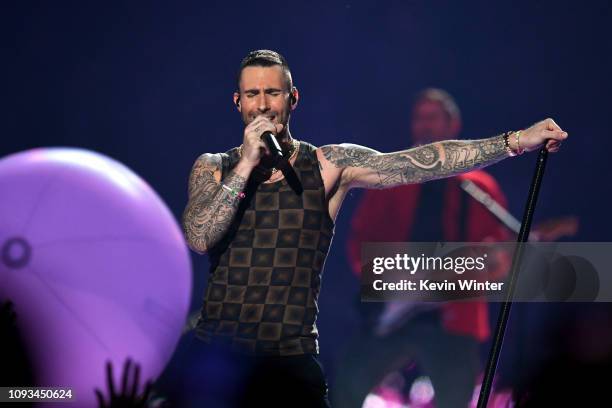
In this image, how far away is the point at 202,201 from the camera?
2.99m

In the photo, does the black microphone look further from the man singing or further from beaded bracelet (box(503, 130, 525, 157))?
beaded bracelet (box(503, 130, 525, 157))

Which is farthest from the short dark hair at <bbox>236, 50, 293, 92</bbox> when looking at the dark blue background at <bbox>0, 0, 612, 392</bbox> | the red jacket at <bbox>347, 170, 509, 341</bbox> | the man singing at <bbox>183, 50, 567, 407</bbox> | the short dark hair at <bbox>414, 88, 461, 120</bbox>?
the dark blue background at <bbox>0, 0, 612, 392</bbox>

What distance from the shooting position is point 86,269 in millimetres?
3734

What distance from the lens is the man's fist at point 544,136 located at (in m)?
2.83

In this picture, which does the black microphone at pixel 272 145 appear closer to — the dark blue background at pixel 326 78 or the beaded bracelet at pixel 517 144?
the beaded bracelet at pixel 517 144

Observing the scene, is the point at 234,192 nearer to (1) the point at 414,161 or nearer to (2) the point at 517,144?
(1) the point at 414,161

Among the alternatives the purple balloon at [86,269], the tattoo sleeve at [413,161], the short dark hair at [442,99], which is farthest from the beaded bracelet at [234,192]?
the short dark hair at [442,99]

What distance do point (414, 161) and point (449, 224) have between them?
1458 mm

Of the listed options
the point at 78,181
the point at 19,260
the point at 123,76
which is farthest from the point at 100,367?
the point at 123,76

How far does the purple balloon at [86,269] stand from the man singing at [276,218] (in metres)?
0.89

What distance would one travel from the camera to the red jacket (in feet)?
14.4

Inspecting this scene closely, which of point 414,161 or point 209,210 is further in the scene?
point 414,161

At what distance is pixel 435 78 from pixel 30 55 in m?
2.31

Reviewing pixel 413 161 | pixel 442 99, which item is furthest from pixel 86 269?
pixel 442 99
